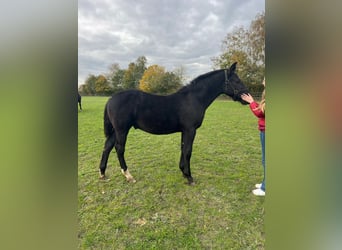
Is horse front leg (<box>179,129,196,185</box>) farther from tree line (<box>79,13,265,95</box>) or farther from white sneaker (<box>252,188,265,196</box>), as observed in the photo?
tree line (<box>79,13,265,95</box>)

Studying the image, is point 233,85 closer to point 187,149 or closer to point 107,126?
point 187,149

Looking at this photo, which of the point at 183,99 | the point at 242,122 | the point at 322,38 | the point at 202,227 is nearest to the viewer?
the point at 322,38

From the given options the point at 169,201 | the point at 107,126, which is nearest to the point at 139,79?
the point at 107,126

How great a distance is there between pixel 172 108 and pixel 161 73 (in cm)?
200

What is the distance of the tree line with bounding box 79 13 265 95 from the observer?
3689mm

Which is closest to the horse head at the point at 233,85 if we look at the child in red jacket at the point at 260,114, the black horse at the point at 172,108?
the black horse at the point at 172,108

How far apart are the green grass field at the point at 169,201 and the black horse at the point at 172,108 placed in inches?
17.5

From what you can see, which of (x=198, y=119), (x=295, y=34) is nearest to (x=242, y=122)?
(x=198, y=119)

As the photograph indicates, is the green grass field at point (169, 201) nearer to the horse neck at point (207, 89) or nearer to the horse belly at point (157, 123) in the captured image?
the horse belly at point (157, 123)

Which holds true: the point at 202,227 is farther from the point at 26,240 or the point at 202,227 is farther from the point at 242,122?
the point at 242,122

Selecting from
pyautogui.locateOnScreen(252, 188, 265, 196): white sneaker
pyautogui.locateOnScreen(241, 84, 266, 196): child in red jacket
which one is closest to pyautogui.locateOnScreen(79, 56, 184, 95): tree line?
pyautogui.locateOnScreen(241, 84, 266, 196): child in red jacket

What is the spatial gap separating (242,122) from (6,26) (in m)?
5.81

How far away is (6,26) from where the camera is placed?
712 mm

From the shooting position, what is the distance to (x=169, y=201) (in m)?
2.54
